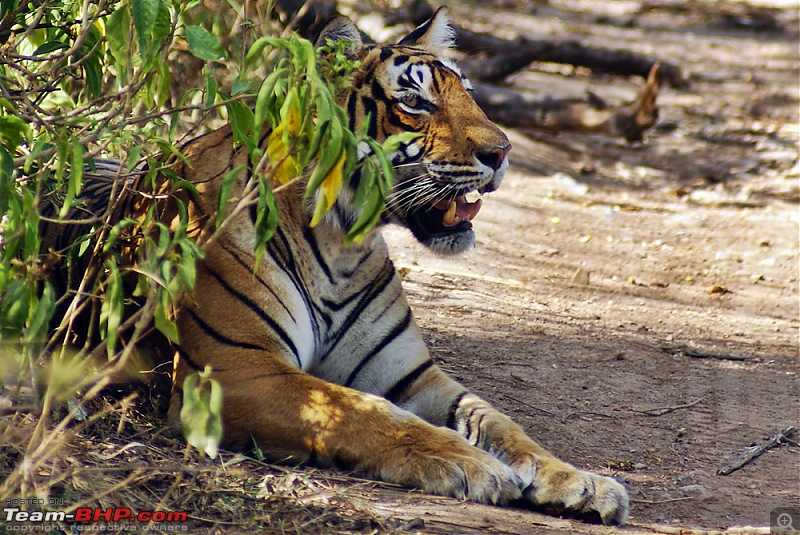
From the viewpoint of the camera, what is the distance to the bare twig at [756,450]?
354cm

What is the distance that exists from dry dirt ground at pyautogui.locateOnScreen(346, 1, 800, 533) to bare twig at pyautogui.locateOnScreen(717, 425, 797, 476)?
30mm

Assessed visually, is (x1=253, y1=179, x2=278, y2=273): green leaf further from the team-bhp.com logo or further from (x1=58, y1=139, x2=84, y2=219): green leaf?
the team-bhp.com logo

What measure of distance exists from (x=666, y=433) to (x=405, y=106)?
1.60 metres

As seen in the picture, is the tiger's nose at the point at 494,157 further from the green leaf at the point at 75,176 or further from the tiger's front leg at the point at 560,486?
the green leaf at the point at 75,176

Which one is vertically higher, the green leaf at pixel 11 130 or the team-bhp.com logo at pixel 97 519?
the green leaf at pixel 11 130

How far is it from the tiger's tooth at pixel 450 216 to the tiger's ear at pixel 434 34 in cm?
66

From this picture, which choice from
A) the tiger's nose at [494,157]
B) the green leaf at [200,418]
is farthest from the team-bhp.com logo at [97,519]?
the tiger's nose at [494,157]

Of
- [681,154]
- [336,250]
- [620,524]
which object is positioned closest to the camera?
[620,524]

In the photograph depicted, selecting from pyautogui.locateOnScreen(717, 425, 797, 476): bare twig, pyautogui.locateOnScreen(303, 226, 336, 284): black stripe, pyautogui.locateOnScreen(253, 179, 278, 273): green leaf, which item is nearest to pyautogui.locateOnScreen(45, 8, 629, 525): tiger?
pyautogui.locateOnScreen(303, 226, 336, 284): black stripe

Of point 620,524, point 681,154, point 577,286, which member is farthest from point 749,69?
point 620,524

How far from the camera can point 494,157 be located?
3.38 m

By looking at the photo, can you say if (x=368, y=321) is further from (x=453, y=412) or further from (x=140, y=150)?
Result: (x=140, y=150)

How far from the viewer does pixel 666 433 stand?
386 centimetres

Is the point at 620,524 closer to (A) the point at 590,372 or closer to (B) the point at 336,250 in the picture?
(B) the point at 336,250
